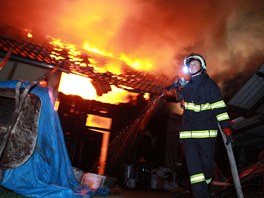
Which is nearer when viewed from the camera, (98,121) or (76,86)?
(76,86)

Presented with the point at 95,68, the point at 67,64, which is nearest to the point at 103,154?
the point at 95,68

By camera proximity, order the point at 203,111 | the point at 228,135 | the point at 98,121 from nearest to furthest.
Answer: the point at 228,135, the point at 203,111, the point at 98,121

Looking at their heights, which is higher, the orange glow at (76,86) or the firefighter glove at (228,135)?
the orange glow at (76,86)

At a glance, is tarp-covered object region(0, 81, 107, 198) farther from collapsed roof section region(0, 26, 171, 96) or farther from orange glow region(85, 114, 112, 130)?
orange glow region(85, 114, 112, 130)

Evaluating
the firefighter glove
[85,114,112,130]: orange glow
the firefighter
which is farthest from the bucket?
[85,114,112,130]: orange glow

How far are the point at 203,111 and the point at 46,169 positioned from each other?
3128mm

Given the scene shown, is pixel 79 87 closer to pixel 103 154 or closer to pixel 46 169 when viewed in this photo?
pixel 103 154

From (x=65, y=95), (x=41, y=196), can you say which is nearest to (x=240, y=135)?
(x=65, y=95)

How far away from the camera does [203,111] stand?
3.97 metres

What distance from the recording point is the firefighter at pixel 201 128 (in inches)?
145

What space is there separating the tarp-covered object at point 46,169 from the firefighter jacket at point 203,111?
7.83 feet

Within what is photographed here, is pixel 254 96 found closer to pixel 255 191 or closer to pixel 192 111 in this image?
pixel 255 191

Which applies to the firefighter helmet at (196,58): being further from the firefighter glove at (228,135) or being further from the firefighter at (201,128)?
the firefighter glove at (228,135)

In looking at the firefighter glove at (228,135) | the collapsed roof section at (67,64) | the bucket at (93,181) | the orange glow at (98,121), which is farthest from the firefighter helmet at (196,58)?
the orange glow at (98,121)
